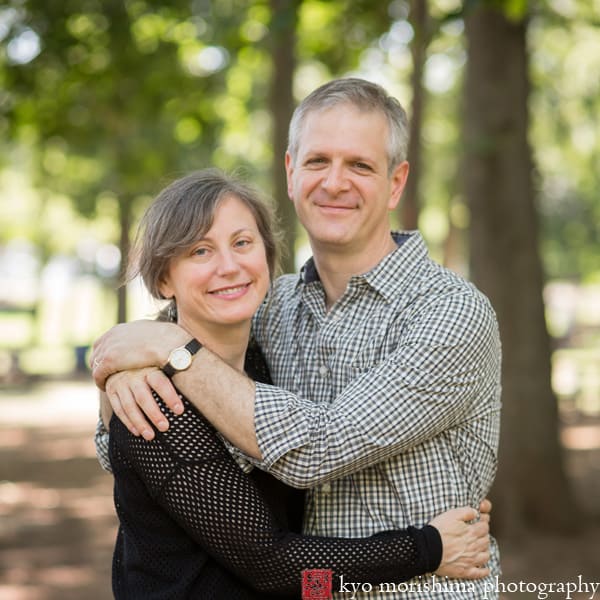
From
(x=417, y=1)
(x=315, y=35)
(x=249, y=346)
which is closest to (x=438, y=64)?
(x=315, y=35)

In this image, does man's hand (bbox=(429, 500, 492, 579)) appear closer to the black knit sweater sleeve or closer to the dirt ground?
the black knit sweater sleeve

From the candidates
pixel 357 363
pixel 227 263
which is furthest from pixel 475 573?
pixel 227 263

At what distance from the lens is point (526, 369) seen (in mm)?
8234

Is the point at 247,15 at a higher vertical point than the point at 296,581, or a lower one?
higher

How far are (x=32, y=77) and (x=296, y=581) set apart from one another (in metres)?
8.21

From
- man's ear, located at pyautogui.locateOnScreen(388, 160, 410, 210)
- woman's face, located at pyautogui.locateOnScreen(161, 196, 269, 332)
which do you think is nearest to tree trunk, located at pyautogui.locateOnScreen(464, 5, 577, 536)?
man's ear, located at pyautogui.locateOnScreen(388, 160, 410, 210)

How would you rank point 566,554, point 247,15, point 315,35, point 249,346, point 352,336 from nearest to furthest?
point 352,336 < point 249,346 < point 566,554 < point 247,15 < point 315,35

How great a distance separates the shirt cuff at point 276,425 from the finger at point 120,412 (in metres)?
0.36

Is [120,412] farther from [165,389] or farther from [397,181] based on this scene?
[397,181]

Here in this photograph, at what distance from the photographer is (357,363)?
9.96 ft

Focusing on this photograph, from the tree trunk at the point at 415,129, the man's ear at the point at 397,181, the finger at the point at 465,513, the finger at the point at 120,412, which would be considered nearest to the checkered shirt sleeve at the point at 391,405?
the finger at the point at 465,513

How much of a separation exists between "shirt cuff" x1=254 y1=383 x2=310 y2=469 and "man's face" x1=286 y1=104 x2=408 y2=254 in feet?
2.33

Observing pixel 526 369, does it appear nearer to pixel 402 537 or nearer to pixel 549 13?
pixel 549 13

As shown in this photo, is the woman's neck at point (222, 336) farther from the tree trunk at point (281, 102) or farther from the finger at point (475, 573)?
the tree trunk at point (281, 102)
